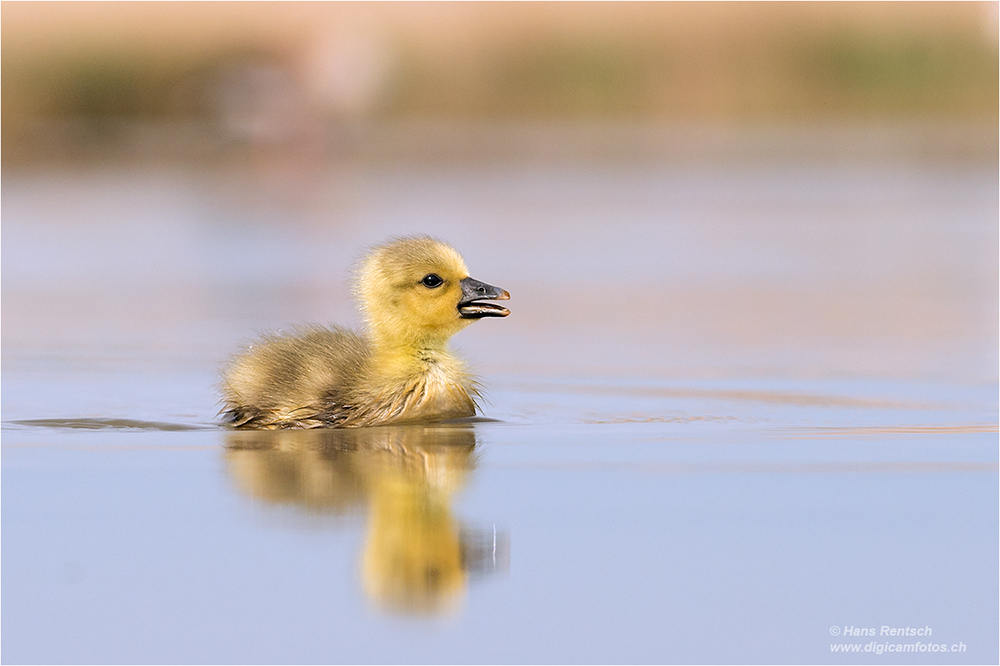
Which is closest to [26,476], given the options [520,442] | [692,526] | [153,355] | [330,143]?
[520,442]

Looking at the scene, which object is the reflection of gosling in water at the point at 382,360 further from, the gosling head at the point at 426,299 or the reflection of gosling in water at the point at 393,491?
the reflection of gosling in water at the point at 393,491

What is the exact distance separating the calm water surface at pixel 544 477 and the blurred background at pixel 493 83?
11.9 meters

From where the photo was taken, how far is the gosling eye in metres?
6.17

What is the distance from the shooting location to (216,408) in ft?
20.4

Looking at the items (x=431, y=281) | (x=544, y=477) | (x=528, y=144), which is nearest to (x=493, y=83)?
(x=528, y=144)

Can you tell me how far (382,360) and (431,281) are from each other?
1.05ft

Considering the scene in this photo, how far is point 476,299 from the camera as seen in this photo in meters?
6.15

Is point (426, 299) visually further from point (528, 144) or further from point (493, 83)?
point (493, 83)

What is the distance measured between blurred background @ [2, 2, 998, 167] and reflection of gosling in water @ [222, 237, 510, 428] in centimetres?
1533

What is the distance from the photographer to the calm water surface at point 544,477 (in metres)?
3.48

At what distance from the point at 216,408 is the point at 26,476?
1450mm

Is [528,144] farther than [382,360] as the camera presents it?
Yes

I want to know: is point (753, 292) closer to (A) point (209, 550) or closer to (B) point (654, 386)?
(B) point (654, 386)

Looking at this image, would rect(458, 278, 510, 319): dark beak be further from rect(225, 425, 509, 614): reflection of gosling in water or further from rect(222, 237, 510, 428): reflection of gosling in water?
rect(225, 425, 509, 614): reflection of gosling in water
